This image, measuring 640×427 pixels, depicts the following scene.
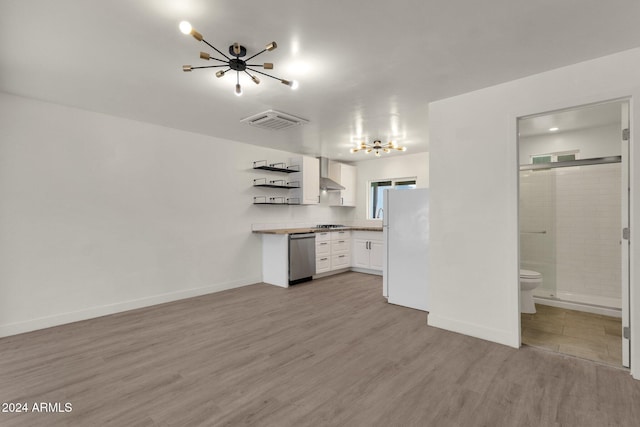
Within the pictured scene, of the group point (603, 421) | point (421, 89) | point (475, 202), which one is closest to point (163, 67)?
point (421, 89)

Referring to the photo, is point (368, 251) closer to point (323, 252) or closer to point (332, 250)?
point (332, 250)

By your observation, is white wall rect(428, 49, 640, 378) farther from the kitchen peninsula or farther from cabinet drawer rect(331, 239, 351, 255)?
cabinet drawer rect(331, 239, 351, 255)

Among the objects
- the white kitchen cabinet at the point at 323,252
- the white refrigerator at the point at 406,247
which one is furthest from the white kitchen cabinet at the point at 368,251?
the white refrigerator at the point at 406,247

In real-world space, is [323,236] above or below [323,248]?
above

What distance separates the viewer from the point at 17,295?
3.19 m

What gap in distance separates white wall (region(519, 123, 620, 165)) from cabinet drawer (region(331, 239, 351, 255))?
339 centimetres

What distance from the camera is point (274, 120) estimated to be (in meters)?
3.68

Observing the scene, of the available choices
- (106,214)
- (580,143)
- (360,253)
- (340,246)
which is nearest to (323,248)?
(340,246)

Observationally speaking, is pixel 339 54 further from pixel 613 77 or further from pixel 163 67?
pixel 613 77

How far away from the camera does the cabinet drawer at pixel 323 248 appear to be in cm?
571

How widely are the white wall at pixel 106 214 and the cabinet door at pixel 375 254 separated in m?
2.51

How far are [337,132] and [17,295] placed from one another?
4.35 meters

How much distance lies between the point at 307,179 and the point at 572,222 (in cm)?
424

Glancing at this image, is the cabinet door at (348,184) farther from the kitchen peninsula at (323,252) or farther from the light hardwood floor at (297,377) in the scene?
the light hardwood floor at (297,377)
